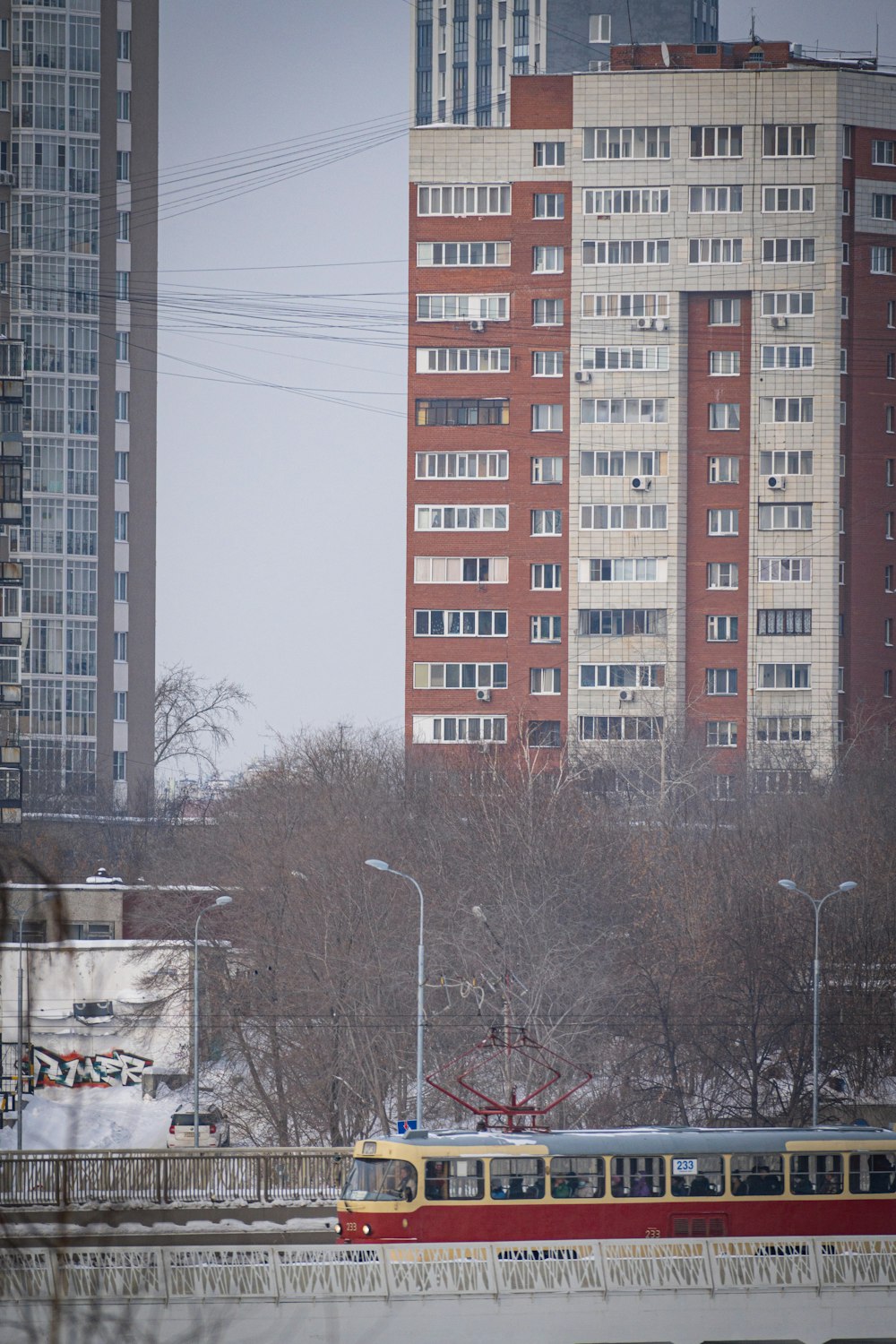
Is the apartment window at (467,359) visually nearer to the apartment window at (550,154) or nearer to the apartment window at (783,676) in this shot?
the apartment window at (550,154)

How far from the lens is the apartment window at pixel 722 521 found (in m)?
79.6

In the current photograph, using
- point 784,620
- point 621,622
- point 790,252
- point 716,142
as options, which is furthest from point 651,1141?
point 716,142

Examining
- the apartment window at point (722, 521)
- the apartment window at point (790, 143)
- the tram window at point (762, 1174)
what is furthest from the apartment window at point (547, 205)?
the tram window at point (762, 1174)

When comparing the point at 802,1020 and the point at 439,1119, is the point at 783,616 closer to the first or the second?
the point at 802,1020

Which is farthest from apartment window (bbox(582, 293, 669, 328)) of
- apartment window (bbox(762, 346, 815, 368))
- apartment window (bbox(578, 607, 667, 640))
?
apartment window (bbox(578, 607, 667, 640))

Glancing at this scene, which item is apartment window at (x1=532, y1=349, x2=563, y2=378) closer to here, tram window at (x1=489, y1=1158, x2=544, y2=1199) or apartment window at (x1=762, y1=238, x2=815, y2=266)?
apartment window at (x1=762, y1=238, x2=815, y2=266)

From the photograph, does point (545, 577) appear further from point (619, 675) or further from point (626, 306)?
point (626, 306)

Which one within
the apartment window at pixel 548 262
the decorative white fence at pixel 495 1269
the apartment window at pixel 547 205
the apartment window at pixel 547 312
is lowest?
the decorative white fence at pixel 495 1269

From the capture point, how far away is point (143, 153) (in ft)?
305

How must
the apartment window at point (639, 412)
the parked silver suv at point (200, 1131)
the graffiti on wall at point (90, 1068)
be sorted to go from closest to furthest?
the parked silver suv at point (200, 1131) → the graffiti on wall at point (90, 1068) → the apartment window at point (639, 412)

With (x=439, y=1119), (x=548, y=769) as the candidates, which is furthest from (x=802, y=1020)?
(x=548, y=769)

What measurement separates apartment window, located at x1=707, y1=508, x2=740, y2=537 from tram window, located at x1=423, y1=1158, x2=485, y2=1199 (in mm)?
57901

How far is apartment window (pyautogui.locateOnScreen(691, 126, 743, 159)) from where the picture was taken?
7919 cm

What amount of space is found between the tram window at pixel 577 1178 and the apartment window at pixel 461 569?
2145 inches
